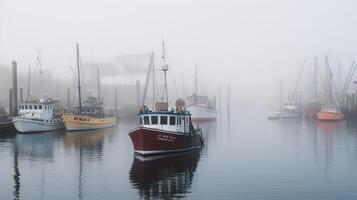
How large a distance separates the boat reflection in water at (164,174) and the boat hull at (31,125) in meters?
45.4

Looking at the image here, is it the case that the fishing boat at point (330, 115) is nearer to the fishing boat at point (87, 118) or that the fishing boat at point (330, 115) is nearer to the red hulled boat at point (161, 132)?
the fishing boat at point (87, 118)

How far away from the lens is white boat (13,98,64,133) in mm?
88125

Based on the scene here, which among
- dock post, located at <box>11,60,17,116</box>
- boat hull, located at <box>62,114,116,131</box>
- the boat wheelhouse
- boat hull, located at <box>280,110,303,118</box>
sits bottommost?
boat hull, located at <box>280,110,303,118</box>

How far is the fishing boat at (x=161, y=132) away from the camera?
47875 mm

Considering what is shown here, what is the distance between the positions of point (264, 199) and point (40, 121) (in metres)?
72.0

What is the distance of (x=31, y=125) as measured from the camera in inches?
3524

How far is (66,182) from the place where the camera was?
35.9m

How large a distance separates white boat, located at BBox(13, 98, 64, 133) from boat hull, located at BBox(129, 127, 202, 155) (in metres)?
46.5

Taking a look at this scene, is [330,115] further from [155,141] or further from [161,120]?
[155,141]

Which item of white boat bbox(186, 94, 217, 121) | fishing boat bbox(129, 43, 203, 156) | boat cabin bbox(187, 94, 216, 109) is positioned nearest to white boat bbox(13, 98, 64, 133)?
fishing boat bbox(129, 43, 203, 156)

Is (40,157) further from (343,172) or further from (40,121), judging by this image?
(40,121)

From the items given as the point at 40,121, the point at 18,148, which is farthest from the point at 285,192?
the point at 40,121

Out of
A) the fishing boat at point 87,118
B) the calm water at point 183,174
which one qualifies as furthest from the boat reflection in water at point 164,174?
the fishing boat at point 87,118

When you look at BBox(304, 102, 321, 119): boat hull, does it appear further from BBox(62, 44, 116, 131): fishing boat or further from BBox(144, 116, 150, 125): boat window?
BBox(144, 116, 150, 125): boat window
